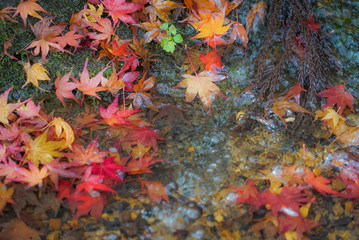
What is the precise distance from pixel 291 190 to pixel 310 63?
86cm

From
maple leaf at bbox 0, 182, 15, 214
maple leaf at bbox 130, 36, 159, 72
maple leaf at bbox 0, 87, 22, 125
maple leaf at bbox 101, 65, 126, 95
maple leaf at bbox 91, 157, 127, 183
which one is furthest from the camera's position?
maple leaf at bbox 130, 36, 159, 72

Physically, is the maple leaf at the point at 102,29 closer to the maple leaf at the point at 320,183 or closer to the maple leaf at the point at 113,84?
the maple leaf at the point at 113,84

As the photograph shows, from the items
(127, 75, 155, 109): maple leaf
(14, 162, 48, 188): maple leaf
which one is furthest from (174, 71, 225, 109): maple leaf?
(14, 162, 48, 188): maple leaf

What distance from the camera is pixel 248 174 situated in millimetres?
1711

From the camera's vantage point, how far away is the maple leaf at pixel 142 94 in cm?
198

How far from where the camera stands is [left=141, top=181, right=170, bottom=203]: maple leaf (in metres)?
1.58

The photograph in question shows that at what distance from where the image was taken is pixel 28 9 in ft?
6.41

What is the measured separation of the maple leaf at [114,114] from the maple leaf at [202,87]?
415 millimetres

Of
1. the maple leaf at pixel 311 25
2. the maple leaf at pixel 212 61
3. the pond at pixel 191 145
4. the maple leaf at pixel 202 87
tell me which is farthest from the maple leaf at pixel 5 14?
the maple leaf at pixel 311 25

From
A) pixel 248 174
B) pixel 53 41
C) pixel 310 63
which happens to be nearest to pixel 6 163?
pixel 53 41

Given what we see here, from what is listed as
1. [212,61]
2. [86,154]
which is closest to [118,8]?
[212,61]

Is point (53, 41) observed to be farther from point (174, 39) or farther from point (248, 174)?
point (248, 174)

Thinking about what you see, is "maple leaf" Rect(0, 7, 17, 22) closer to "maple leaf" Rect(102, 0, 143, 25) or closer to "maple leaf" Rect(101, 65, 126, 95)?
"maple leaf" Rect(102, 0, 143, 25)

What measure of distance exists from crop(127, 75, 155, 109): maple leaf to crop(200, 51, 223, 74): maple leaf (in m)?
0.42
